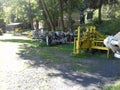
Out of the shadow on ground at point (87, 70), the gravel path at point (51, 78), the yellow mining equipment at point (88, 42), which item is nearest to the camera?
the gravel path at point (51, 78)

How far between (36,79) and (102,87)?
8.08ft

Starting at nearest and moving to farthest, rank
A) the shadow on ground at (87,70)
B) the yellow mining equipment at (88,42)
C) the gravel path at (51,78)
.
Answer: the gravel path at (51,78)
the shadow on ground at (87,70)
the yellow mining equipment at (88,42)

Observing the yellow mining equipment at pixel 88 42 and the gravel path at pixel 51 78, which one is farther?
the yellow mining equipment at pixel 88 42

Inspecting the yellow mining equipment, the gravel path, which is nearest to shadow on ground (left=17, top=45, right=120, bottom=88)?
the gravel path

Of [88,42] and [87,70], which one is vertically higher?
[88,42]

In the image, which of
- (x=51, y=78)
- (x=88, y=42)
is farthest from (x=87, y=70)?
(x=88, y=42)

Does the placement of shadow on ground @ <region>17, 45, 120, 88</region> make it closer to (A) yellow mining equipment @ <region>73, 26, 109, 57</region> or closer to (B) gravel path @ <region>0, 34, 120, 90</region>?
(B) gravel path @ <region>0, 34, 120, 90</region>

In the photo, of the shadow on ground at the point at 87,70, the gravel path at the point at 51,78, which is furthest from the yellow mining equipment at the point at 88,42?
the gravel path at the point at 51,78

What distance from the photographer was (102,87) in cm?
816

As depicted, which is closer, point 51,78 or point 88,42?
point 51,78

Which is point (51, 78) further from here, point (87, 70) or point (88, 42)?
point (88, 42)

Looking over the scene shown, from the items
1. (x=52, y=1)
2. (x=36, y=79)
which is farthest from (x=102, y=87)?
(x=52, y=1)

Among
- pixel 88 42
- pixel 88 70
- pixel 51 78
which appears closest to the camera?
pixel 51 78

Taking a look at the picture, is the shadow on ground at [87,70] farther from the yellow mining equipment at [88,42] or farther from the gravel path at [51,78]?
the yellow mining equipment at [88,42]
